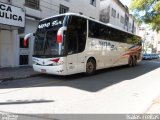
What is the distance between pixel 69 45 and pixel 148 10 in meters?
10.6

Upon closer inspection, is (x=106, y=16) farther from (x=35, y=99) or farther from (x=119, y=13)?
(x=35, y=99)

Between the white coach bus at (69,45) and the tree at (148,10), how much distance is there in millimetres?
4289

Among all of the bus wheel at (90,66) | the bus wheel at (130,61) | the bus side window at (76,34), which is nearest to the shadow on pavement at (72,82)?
the bus wheel at (90,66)

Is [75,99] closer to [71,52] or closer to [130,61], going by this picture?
[71,52]

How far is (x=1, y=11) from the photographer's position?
12.8 meters

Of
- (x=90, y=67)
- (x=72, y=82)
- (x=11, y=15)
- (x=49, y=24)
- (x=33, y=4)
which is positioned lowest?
(x=72, y=82)

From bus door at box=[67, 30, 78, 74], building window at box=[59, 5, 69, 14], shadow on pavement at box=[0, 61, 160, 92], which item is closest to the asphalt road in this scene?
shadow on pavement at box=[0, 61, 160, 92]

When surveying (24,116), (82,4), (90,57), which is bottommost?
(24,116)

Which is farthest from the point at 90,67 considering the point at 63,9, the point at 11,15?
the point at 63,9

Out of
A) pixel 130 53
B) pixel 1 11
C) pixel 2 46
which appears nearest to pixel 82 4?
pixel 130 53

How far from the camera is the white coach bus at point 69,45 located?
11.1 meters

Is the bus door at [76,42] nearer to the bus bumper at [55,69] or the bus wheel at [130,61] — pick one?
the bus bumper at [55,69]

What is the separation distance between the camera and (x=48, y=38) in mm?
11688

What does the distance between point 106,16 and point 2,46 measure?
21.5 metres
